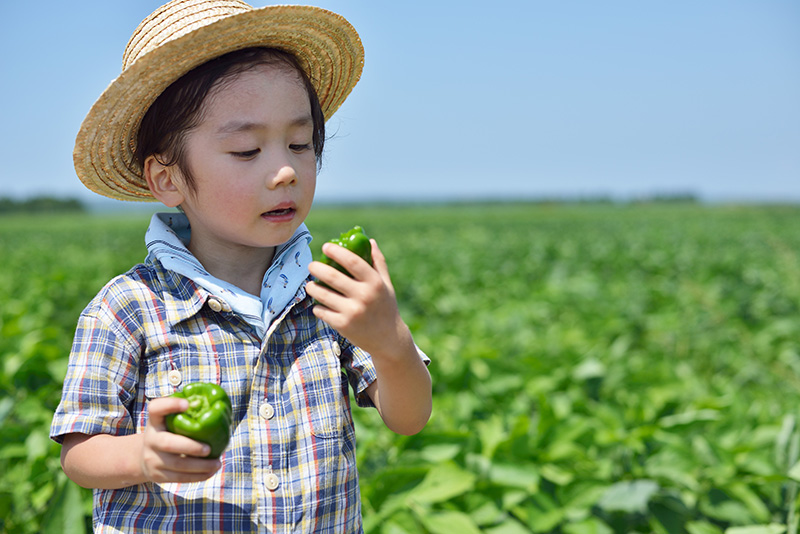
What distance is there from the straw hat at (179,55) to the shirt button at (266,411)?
67 centimetres

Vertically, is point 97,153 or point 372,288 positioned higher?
point 97,153

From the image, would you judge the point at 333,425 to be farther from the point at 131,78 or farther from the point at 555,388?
the point at 555,388

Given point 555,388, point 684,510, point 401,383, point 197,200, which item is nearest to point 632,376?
point 555,388

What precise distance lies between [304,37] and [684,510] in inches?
74.9

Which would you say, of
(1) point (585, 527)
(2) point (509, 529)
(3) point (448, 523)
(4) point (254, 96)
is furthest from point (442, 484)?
(4) point (254, 96)

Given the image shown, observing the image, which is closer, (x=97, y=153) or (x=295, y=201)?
(x=295, y=201)

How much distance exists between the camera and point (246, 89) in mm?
1307

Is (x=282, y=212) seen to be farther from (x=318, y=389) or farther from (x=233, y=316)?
(x=318, y=389)

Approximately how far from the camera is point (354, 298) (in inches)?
44.2

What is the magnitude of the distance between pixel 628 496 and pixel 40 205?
94.9 meters

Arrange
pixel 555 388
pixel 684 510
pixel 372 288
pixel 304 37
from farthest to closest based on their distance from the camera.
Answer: pixel 555 388 → pixel 684 510 → pixel 304 37 → pixel 372 288

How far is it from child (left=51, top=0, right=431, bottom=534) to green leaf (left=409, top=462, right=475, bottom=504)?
0.51 m

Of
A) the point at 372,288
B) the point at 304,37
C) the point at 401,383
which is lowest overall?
the point at 401,383

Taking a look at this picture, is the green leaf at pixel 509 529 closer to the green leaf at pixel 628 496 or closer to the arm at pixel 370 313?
the green leaf at pixel 628 496
